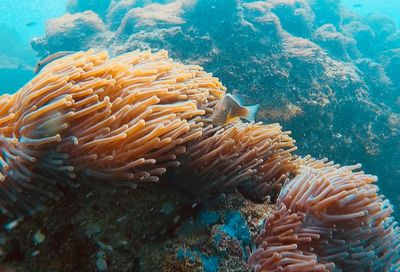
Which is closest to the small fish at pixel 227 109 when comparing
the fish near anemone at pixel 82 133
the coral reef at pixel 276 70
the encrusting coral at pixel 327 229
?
the fish near anemone at pixel 82 133

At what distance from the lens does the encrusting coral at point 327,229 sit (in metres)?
2.23

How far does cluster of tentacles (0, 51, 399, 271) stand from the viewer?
1.92 metres

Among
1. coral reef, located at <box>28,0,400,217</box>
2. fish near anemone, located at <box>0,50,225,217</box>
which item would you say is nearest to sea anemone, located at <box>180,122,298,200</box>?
fish near anemone, located at <box>0,50,225,217</box>

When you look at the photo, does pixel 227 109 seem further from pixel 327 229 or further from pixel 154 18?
pixel 154 18

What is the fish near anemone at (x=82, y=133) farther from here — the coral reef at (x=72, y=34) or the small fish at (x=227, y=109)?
the coral reef at (x=72, y=34)

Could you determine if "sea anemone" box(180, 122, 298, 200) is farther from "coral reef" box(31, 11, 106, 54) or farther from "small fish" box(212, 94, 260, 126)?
"coral reef" box(31, 11, 106, 54)

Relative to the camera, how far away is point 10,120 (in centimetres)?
198

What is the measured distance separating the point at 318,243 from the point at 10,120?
2.24 meters

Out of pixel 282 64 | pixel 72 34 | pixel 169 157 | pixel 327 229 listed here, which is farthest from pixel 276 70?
pixel 72 34

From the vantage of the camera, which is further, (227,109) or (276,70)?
(276,70)

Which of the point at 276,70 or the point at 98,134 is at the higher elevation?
the point at 98,134

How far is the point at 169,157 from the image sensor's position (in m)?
2.18

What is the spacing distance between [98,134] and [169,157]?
0.48 m

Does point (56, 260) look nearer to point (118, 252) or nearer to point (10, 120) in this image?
point (118, 252)
